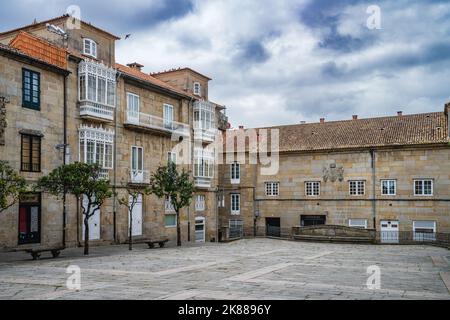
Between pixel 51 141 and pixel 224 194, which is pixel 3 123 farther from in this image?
pixel 224 194

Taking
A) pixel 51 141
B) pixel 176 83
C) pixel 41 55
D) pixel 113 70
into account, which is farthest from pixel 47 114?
pixel 176 83

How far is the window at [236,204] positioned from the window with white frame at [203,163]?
5.87m

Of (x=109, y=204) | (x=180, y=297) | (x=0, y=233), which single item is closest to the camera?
(x=180, y=297)

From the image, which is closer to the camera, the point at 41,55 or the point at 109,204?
the point at 41,55

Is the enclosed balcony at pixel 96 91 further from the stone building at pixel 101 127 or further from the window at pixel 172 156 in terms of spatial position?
the window at pixel 172 156

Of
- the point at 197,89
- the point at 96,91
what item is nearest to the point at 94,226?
the point at 96,91

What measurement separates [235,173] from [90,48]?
62.4ft

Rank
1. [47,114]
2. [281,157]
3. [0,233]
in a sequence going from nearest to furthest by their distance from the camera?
[0,233]
[47,114]
[281,157]

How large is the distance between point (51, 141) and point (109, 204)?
219 inches

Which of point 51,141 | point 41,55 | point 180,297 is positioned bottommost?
point 180,297

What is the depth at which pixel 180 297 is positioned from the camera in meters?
11.4

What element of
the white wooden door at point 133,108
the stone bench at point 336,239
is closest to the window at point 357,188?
the stone bench at point 336,239

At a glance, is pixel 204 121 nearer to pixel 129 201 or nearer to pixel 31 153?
pixel 129 201

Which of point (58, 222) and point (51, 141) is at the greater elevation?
Answer: point (51, 141)
